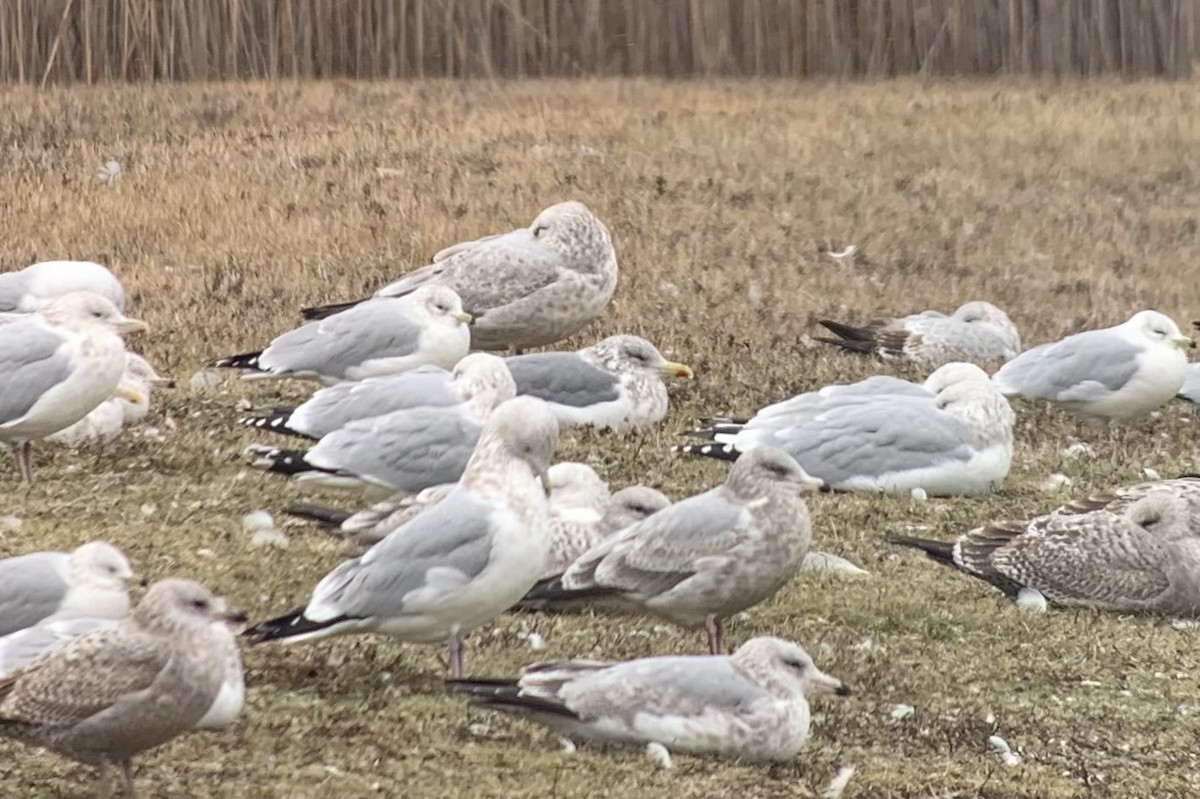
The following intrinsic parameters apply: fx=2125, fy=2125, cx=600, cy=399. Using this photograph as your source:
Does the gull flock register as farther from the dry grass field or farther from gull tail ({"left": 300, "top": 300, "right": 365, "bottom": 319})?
the dry grass field

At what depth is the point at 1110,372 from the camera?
943cm

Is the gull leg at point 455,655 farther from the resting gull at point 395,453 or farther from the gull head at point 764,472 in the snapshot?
the resting gull at point 395,453

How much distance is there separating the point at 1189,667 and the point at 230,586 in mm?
2881

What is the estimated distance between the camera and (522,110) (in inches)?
632

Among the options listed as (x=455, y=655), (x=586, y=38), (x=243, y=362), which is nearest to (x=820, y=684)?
(x=455, y=655)

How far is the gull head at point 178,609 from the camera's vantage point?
14.6 ft

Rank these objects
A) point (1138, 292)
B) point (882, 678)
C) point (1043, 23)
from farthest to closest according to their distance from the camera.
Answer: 1. point (1043, 23)
2. point (1138, 292)
3. point (882, 678)

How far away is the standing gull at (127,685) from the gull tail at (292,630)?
744 millimetres

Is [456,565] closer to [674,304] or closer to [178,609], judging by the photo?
[178,609]

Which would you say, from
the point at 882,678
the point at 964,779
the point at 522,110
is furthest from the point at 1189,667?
the point at 522,110

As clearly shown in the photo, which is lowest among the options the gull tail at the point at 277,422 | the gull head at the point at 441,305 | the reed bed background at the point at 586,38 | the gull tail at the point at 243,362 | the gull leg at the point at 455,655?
the gull leg at the point at 455,655

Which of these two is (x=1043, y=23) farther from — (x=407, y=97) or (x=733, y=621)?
(x=733, y=621)

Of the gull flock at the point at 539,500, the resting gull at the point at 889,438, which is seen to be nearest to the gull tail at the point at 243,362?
the gull flock at the point at 539,500

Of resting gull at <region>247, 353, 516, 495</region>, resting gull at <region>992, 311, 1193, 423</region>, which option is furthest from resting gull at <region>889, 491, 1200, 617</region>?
resting gull at <region>992, 311, 1193, 423</region>
